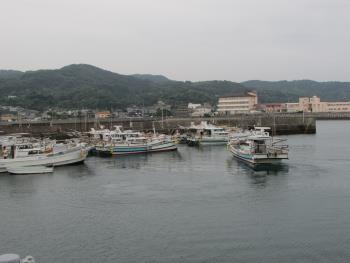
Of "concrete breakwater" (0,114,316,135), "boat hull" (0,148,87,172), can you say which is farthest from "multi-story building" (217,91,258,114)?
"boat hull" (0,148,87,172)

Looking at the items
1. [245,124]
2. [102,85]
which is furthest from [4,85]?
[245,124]

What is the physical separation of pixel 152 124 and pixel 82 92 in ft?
234

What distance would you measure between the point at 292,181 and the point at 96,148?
75.9 feet

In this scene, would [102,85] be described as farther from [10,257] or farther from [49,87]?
[10,257]

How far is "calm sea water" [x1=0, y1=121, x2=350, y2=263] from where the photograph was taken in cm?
1574

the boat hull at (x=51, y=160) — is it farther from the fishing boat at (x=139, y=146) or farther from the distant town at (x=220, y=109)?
the distant town at (x=220, y=109)

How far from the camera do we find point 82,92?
135125 millimetres

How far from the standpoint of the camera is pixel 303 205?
21672mm

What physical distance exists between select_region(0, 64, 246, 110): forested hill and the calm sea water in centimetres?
9306

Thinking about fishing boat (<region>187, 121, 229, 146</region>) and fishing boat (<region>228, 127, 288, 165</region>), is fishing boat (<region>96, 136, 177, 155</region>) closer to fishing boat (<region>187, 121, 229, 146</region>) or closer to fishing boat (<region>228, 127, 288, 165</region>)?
fishing boat (<region>187, 121, 229, 146</region>)

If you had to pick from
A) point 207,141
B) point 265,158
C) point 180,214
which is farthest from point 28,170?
point 207,141

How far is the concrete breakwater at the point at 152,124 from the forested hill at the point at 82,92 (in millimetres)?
54074

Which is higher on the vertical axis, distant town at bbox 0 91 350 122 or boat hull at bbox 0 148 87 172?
distant town at bbox 0 91 350 122

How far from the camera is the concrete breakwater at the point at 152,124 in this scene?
5944 cm
